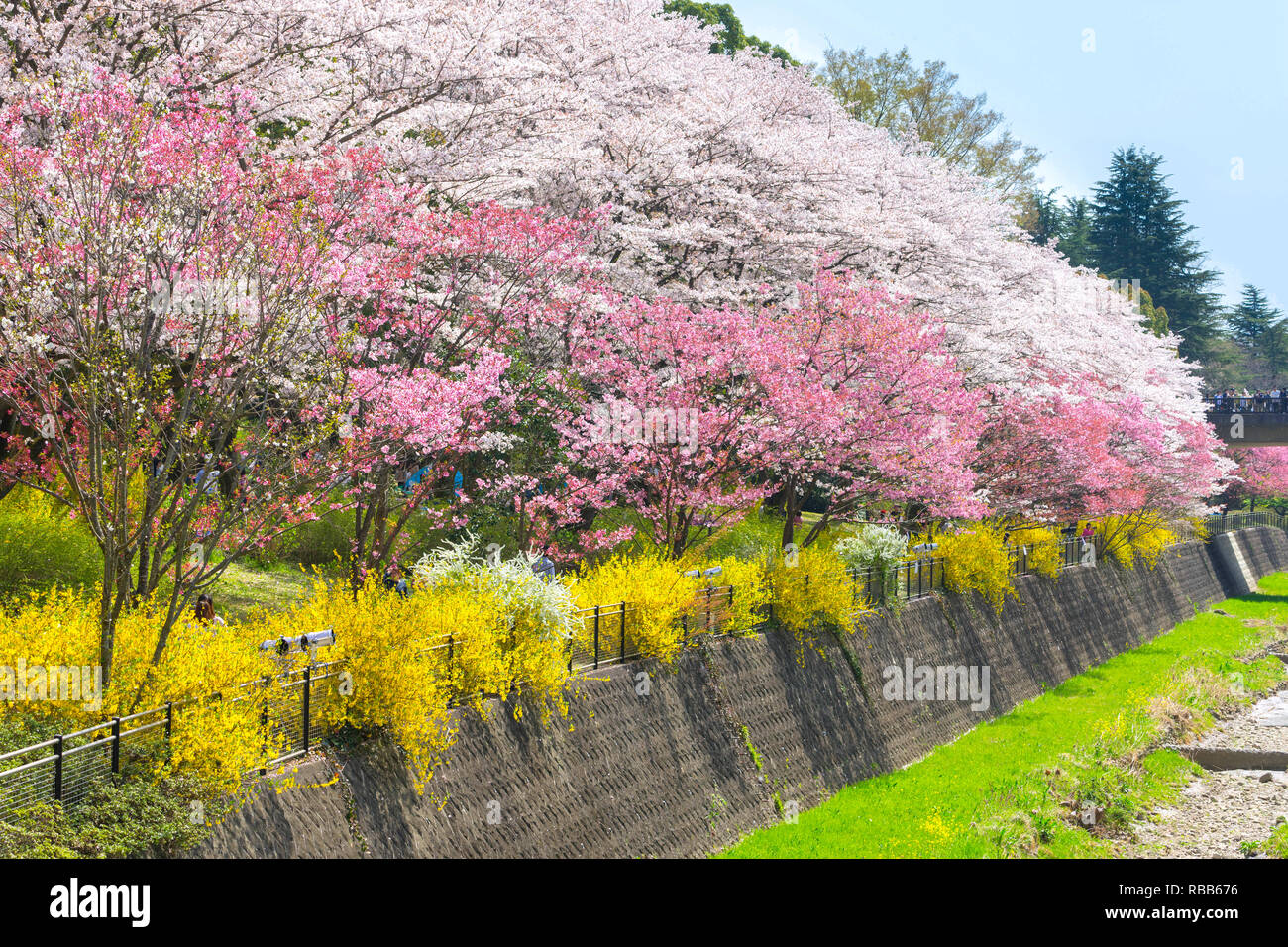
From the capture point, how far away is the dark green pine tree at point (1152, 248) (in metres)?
78.3

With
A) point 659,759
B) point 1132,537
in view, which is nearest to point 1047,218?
point 1132,537

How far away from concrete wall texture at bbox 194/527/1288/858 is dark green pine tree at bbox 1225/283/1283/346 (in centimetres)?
8165

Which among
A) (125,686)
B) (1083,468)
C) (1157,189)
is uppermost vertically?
(1157,189)

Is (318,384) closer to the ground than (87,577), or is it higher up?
higher up

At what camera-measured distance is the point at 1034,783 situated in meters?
20.7

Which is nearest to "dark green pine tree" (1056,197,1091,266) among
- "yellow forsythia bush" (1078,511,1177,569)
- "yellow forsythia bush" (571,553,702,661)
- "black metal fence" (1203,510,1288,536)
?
"black metal fence" (1203,510,1288,536)

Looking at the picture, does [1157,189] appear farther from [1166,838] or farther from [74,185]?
[74,185]

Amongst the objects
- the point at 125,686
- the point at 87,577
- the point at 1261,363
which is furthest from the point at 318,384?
the point at 1261,363

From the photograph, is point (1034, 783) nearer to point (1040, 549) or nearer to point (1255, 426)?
point (1040, 549)

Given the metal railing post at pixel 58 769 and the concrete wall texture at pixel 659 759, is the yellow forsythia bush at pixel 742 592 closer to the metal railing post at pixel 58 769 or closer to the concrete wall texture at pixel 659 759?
the concrete wall texture at pixel 659 759

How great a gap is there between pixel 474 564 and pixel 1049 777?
A: 38.7ft

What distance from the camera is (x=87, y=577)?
1695 cm

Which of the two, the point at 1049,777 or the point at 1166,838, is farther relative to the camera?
the point at 1049,777

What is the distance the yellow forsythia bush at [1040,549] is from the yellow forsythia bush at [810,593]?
44.6 feet
